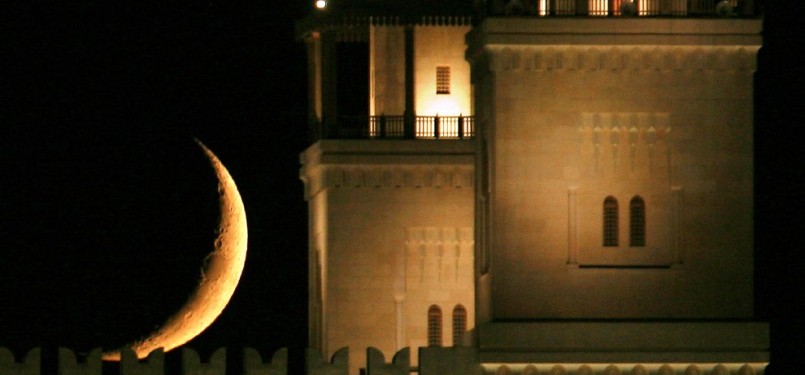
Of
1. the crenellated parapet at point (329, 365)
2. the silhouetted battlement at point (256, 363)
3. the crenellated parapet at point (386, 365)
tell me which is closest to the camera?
the silhouetted battlement at point (256, 363)

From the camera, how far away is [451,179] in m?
78.9

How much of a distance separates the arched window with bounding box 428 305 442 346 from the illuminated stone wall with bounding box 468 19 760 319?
20.2 meters

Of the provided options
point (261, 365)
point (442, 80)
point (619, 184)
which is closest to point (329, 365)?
point (261, 365)

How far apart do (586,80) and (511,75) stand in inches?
54.1

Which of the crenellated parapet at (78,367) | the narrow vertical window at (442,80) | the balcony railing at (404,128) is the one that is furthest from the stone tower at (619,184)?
the narrow vertical window at (442,80)

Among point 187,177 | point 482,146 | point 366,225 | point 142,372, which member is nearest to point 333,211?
point 366,225

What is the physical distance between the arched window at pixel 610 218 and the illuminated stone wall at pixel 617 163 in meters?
0.10

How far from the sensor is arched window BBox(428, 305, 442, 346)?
79125 millimetres

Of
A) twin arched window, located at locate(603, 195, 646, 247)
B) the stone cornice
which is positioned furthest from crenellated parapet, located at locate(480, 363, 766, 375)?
the stone cornice

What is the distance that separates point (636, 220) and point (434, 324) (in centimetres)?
2098

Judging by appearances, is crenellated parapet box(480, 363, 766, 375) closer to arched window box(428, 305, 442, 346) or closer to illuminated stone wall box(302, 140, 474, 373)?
illuminated stone wall box(302, 140, 474, 373)

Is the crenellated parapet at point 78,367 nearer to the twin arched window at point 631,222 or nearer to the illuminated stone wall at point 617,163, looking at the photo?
the illuminated stone wall at point 617,163

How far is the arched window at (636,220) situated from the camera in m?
58.7

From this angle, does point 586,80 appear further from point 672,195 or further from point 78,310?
point 78,310
